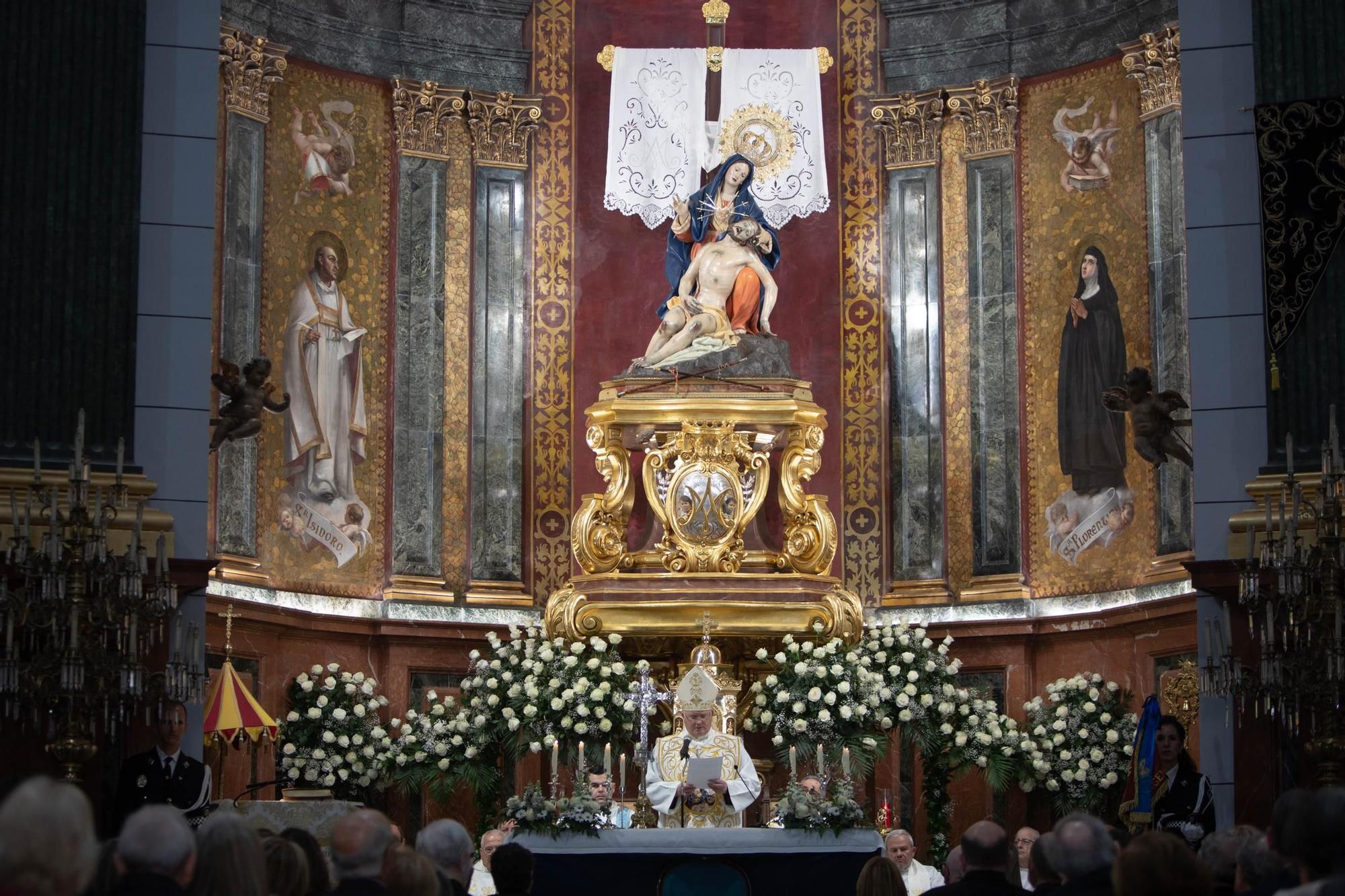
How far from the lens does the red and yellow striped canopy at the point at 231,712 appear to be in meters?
14.5

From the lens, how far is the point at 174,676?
1155 cm

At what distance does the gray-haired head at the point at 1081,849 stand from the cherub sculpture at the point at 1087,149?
1128 centimetres

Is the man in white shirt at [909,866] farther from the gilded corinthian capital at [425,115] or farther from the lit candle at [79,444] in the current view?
the gilded corinthian capital at [425,115]

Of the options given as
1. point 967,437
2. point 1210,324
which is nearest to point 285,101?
point 967,437

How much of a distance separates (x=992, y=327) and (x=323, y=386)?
5.59m

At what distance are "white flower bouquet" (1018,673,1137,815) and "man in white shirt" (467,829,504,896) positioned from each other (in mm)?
4469

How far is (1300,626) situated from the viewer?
11.4m

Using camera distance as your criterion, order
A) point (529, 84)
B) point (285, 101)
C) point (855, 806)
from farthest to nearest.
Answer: point (529, 84), point (285, 101), point (855, 806)

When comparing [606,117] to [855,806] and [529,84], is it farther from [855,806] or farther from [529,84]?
[855,806]

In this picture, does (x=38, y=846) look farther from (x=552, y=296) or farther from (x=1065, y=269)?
(x=1065, y=269)

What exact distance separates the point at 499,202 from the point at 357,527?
3099mm

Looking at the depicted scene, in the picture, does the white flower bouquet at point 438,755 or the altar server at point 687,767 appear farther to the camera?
the white flower bouquet at point 438,755

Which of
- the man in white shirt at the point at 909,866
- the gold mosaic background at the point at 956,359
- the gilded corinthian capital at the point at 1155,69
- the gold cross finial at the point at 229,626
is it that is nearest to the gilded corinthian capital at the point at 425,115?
the gold mosaic background at the point at 956,359

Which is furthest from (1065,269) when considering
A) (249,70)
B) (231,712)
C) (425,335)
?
(231,712)
